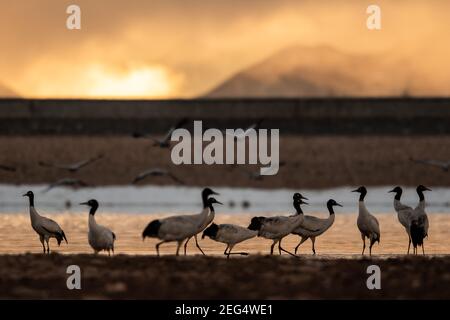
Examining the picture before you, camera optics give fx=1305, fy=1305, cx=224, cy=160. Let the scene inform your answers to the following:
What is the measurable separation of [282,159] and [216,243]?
3085cm

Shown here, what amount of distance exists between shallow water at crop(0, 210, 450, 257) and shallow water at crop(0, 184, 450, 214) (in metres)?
7.94

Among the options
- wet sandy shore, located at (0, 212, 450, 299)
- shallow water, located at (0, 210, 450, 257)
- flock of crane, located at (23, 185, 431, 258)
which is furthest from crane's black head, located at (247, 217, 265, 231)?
shallow water, located at (0, 210, 450, 257)

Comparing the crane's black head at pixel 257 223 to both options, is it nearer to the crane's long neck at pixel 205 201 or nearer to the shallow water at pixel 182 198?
the crane's long neck at pixel 205 201

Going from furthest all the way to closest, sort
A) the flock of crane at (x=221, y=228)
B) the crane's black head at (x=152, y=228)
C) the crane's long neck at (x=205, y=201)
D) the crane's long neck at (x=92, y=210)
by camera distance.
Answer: the crane's long neck at (x=92, y=210) < the crane's long neck at (x=205, y=201) < the flock of crane at (x=221, y=228) < the crane's black head at (x=152, y=228)

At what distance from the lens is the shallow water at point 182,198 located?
4912 centimetres

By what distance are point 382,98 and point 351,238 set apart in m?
37.6

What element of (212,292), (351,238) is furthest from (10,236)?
(212,292)

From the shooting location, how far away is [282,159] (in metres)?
60.8

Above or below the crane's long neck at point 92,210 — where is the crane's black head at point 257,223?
below

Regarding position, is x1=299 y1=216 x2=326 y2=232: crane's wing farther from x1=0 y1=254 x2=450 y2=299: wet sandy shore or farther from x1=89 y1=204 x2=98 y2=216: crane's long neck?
x1=89 y1=204 x2=98 y2=216: crane's long neck

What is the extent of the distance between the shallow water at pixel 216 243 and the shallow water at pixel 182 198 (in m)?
7.94

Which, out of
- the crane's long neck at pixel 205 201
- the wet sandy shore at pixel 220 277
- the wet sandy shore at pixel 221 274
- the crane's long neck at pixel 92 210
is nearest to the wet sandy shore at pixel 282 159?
the wet sandy shore at pixel 221 274

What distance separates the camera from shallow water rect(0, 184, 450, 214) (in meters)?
49.1

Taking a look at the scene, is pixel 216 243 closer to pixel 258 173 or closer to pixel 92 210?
pixel 92 210
